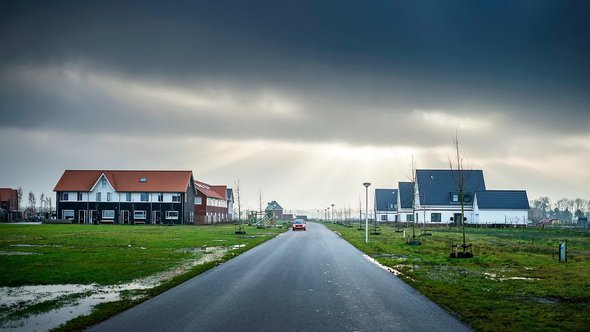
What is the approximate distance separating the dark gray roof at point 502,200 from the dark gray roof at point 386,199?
111ft

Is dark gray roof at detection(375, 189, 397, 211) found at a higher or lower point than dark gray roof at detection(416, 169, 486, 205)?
lower

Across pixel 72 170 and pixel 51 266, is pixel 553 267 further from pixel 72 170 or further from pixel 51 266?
pixel 72 170

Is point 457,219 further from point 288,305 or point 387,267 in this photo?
point 288,305

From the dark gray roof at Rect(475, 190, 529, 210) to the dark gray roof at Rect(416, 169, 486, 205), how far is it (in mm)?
2754

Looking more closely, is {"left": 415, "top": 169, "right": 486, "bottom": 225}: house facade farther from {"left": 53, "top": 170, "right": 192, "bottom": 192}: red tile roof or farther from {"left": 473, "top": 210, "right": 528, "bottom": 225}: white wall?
{"left": 53, "top": 170, "right": 192, "bottom": 192}: red tile roof

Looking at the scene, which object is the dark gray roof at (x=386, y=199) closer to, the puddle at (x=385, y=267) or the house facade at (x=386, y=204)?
the house facade at (x=386, y=204)

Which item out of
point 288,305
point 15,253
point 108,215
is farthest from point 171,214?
point 288,305

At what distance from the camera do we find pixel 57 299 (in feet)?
43.0

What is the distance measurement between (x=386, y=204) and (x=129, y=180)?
6557 centimetres

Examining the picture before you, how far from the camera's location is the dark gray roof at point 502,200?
9062cm

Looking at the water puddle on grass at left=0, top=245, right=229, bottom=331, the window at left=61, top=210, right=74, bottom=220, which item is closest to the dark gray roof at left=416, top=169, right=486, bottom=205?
the window at left=61, top=210, right=74, bottom=220

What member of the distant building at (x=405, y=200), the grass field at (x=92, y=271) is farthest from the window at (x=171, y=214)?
the grass field at (x=92, y=271)

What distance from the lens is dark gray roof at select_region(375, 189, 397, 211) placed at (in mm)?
124512

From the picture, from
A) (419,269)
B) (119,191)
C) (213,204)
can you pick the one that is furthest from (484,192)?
(419,269)
